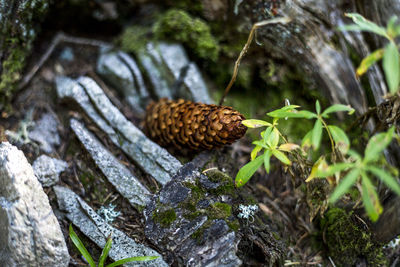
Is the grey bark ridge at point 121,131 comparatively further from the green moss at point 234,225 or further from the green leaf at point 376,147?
the green leaf at point 376,147

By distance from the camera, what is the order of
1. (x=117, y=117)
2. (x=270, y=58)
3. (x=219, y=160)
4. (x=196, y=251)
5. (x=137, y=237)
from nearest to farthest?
(x=196, y=251) < (x=137, y=237) < (x=219, y=160) < (x=117, y=117) < (x=270, y=58)

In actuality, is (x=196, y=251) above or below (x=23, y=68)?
below

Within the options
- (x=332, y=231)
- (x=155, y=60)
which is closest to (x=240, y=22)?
(x=155, y=60)

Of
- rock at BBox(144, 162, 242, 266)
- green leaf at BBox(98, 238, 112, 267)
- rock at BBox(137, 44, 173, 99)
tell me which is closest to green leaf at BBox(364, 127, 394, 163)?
rock at BBox(144, 162, 242, 266)

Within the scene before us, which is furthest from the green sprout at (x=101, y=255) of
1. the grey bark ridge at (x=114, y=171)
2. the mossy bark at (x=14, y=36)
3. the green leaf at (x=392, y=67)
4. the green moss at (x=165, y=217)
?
the green leaf at (x=392, y=67)

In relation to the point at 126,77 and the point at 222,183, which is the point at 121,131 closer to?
the point at 126,77

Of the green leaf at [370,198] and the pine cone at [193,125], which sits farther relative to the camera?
the pine cone at [193,125]

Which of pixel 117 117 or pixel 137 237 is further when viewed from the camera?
pixel 117 117

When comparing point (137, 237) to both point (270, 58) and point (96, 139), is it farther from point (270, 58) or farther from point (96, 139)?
point (270, 58)
